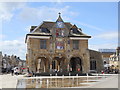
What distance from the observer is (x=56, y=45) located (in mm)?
50281

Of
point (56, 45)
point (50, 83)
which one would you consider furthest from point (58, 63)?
point (50, 83)

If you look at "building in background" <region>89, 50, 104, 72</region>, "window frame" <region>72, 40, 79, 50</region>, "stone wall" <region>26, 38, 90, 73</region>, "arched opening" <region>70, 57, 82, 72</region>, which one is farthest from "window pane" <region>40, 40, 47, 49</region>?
"building in background" <region>89, 50, 104, 72</region>

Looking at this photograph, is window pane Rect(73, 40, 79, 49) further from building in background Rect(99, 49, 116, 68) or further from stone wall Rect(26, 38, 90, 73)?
building in background Rect(99, 49, 116, 68)

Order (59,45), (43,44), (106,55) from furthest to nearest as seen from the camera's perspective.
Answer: (106,55)
(59,45)
(43,44)

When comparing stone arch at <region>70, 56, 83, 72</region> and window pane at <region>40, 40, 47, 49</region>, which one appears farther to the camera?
stone arch at <region>70, 56, 83, 72</region>

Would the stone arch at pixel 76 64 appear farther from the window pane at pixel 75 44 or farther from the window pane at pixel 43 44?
the window pane at pixel 43 44

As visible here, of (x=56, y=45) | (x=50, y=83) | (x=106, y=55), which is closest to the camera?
(x=50, y=83)

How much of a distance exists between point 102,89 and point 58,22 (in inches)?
1428

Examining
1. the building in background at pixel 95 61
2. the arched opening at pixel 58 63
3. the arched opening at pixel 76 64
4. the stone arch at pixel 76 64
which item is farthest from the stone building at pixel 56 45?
the building in background at pixel 95 61

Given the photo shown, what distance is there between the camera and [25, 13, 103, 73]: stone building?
48781mm

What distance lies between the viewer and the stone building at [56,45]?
48.8 metres

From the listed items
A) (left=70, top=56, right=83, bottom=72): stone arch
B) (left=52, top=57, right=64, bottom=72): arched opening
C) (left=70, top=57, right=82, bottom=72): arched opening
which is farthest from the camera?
(left=52, top=57, right=64, bottom=72): arched opening

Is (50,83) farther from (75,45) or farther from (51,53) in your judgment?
(75,45)

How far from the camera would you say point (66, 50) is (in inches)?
1998
